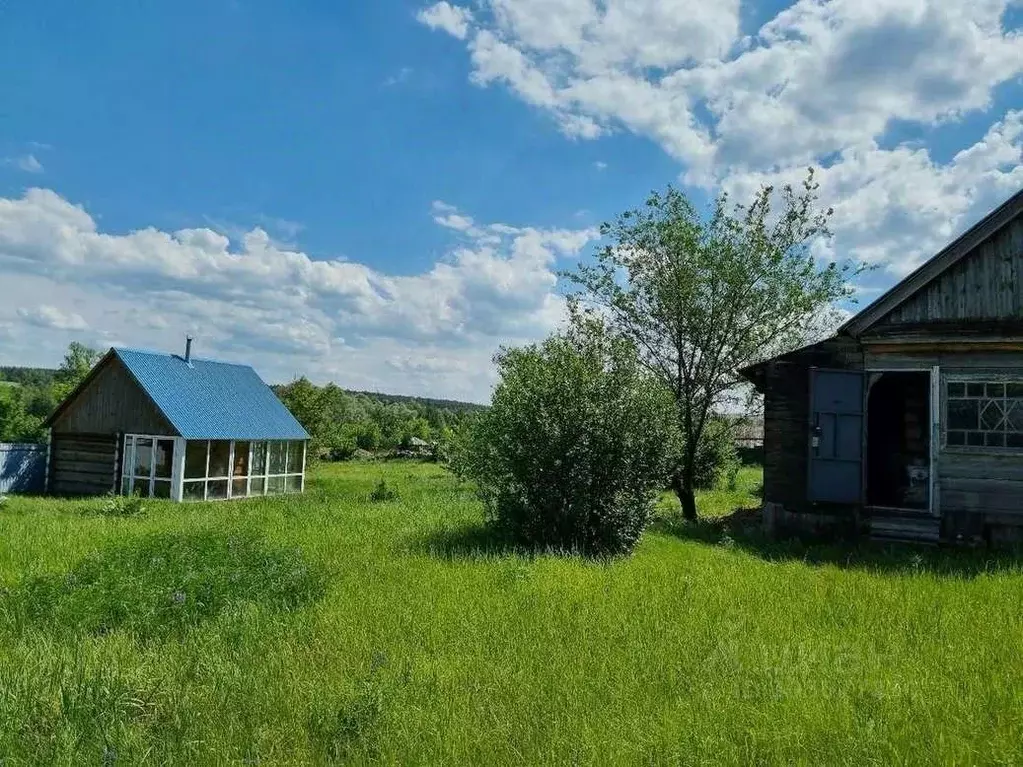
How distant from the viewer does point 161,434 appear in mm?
23469

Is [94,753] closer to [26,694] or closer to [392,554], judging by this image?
[26,694]

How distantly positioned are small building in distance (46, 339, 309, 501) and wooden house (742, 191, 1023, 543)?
1927 cm

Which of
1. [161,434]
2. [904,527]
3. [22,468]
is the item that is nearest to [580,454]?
[904,527]

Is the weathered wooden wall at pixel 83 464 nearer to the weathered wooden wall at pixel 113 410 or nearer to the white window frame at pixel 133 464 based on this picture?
the white window frame at pixel 133 464

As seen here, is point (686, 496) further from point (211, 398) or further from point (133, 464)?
point (133, 464)

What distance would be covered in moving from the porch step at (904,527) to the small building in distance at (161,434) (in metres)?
20.3

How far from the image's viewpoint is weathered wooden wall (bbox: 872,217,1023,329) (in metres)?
11.3

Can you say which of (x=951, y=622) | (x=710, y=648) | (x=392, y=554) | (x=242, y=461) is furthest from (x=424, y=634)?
(x=242, y=461)

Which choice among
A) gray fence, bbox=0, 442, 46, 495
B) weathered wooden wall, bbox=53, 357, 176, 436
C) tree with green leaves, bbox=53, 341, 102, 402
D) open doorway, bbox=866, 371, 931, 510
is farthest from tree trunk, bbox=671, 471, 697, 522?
tree with green leaves, bbox=53, 341, 102, 402

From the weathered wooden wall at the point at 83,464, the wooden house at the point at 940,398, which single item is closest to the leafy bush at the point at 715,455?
the wooden house at the point at 940,398

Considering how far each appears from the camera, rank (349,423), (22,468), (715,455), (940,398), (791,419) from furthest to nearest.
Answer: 1. (349,423)
2. (22,468)
3. (715,455)
4. (791,419)
5. (940,398)

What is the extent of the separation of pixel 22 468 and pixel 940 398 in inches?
1152

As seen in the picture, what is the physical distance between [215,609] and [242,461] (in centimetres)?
2092

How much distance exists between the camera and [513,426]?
11.2m
